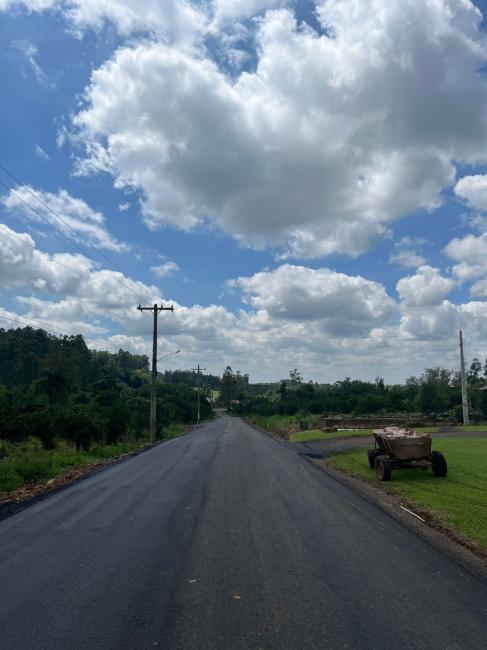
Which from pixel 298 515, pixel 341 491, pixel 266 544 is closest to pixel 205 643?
pixel 266 544

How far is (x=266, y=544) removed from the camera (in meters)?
8.01

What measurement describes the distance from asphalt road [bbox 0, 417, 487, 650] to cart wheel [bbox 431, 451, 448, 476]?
16.2ft

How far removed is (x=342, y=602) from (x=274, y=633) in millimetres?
1080

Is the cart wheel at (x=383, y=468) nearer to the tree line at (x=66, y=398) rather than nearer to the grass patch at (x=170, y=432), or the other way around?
the tree line at (x=66, y=398)

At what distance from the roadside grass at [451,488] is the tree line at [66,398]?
15.6 m

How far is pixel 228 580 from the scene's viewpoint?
6332 millimetres

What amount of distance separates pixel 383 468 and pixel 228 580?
398 inches

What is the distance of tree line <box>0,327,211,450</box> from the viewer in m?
29.2

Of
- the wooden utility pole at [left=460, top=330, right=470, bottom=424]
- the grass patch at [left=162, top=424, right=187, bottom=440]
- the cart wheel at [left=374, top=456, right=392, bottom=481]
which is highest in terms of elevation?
the wooden utility pole at [left=460, top=330, right=470, bottom=424]

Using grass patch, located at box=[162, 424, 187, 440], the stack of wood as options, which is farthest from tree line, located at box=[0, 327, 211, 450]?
the stack of wood

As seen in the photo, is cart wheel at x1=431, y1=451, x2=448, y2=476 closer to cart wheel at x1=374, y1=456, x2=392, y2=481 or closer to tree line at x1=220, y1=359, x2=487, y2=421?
cart wheel at x1=374, y1=456, x2=392, y2=481

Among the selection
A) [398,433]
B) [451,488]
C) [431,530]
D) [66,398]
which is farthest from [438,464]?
[66,398]

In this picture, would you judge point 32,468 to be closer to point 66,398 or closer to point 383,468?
point 383,468

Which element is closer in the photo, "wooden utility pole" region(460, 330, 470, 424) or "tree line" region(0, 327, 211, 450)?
"tree line" region(0, 327, 211, 450)
